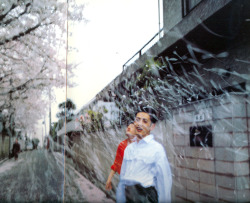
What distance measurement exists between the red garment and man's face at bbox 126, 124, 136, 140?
0.34 feet

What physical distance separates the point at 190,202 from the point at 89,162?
5.84ft

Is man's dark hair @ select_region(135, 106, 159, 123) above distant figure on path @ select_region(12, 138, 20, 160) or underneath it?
above

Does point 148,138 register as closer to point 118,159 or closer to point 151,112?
point 151,112

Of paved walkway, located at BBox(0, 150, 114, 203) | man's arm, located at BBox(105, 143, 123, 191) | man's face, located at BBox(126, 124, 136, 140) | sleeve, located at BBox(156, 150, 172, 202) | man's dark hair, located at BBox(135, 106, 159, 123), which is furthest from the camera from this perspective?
paved walkway, located at BBox(0, 150, 114, 203)

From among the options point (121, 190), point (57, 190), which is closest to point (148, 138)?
point (121, 190)

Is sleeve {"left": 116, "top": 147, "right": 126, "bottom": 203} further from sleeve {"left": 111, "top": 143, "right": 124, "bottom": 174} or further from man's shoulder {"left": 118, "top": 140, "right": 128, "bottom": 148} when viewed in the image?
man's shoulder {"left": 118, "top": 140, "right": 128, "bottom": 148}

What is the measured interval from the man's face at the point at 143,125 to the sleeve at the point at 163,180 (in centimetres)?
37

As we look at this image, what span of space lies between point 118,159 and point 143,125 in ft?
2.09

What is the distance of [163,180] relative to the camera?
2707 mm

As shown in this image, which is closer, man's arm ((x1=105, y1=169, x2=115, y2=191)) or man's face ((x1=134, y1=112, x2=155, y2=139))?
man's face ((x1=134, y1=112, x2=155, y2=139))

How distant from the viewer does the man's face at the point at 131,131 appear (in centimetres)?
305

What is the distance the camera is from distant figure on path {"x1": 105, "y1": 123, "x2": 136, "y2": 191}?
3.08m

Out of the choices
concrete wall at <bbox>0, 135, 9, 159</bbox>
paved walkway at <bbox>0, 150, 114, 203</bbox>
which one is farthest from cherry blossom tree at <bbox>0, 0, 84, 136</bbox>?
concrete wall at <bbox>0, 135, 9, 159</bbox>

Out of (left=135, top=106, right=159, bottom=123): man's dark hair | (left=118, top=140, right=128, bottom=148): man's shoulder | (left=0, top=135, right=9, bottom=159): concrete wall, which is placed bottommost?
(left=0, top=135, right=9, bottom=159): concrete wall
